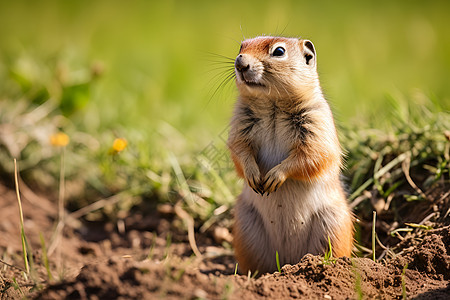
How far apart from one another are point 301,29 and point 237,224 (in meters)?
5.70

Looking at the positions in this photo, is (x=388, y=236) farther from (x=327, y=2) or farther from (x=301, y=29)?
(x=327, y=2)

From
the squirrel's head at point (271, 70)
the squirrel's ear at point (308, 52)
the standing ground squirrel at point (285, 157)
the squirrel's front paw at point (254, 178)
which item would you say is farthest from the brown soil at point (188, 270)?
the squirrel's ear at point (308, 52)

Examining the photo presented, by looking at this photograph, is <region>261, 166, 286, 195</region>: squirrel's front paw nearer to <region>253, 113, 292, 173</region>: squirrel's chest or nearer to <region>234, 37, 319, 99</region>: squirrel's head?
<region>253, 113, 292, 173</region>: squirrel's chest

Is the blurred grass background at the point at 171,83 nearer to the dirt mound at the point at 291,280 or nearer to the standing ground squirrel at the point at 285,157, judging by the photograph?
the standing ground squirrel at the point at 285,157

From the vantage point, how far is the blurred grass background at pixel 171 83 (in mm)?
4344

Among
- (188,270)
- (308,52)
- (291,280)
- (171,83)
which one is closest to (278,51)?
(308,52)

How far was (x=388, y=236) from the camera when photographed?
3588mm

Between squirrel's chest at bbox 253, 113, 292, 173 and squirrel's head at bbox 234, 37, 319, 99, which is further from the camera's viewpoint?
squirrel's chest at bbox 253, 113, 292, 173

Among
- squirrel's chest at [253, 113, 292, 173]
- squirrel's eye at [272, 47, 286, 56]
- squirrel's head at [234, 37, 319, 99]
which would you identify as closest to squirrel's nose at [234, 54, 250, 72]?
squirrel's head at [234, 37, 319, 99]

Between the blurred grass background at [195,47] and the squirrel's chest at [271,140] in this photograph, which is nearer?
the squirrel's chest at [271,140]

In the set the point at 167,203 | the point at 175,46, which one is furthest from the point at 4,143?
the point at 175,46

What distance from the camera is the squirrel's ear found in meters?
3.36

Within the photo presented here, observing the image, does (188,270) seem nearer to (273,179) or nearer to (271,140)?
(273,179)

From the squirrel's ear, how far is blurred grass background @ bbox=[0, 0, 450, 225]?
500 mm
